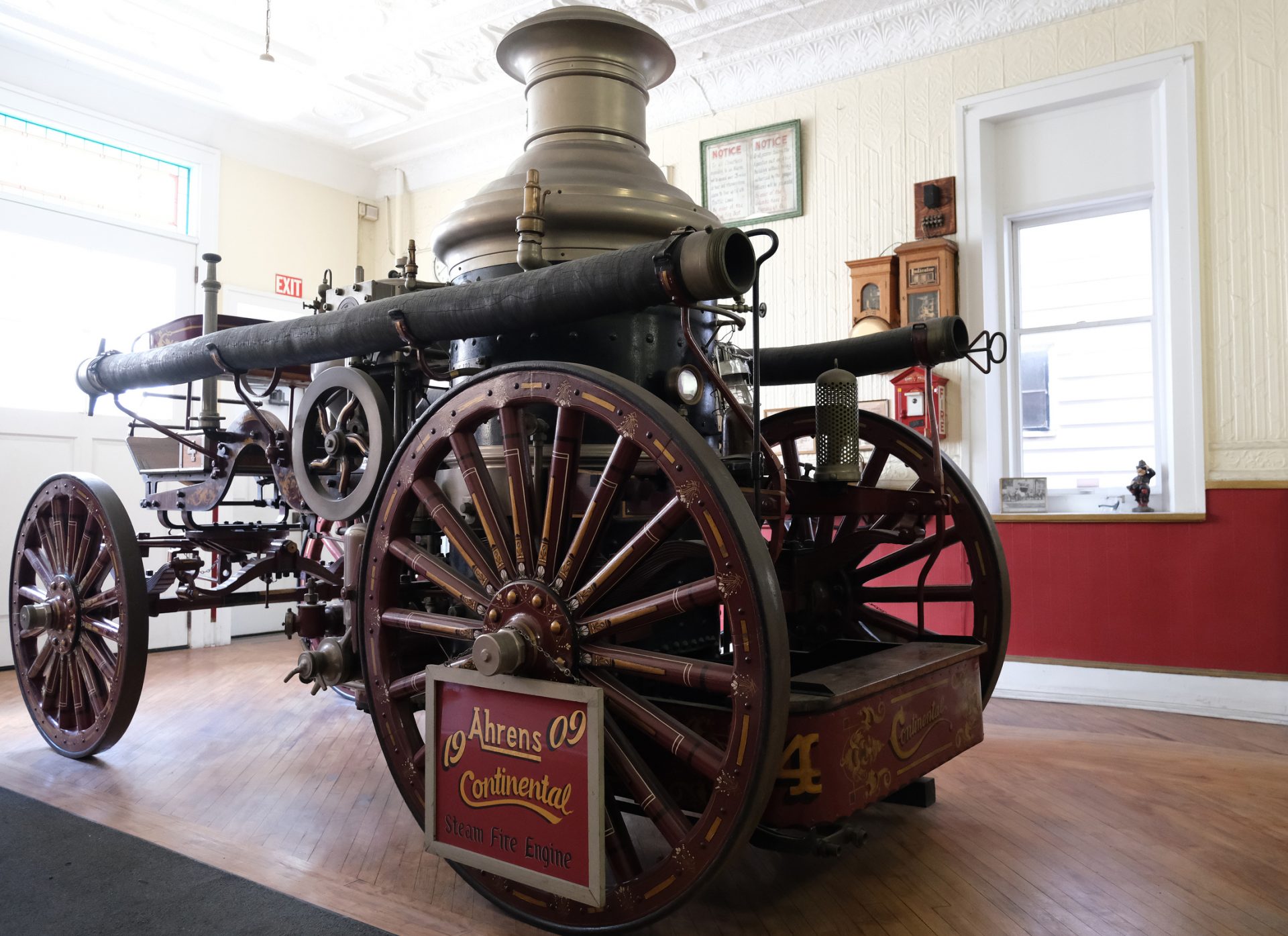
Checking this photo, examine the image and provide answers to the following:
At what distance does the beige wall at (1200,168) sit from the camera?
442 cm

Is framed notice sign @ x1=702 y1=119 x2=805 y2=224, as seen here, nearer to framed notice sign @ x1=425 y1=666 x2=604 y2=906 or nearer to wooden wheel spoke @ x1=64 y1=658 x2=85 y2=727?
wooden wheel spoke @ x1=64 y1=658 x2=85 y2=727

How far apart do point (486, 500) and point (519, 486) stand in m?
0.13

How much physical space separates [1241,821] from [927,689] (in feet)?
3.80

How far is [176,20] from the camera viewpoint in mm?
5859

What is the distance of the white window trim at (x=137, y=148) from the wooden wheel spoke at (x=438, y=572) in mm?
5044

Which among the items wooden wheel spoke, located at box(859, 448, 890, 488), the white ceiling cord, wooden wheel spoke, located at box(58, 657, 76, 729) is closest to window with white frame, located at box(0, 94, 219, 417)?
the white ceiling cord

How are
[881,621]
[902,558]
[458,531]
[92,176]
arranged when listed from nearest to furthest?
1. [458,531]
2. [881,621]
3. [902,558]
4. [92,176]

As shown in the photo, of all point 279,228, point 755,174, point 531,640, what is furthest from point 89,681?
point 279,228

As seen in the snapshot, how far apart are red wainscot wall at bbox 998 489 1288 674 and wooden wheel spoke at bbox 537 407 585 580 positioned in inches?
143

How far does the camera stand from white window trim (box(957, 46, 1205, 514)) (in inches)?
181

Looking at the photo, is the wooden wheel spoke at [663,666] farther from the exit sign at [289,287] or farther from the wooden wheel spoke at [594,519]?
the exit sign at [289,287]

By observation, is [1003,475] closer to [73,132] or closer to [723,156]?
[723,156]

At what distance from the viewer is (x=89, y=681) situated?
11.3ft

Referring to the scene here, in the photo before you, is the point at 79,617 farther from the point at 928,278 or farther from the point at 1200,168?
the point at 1200,168
